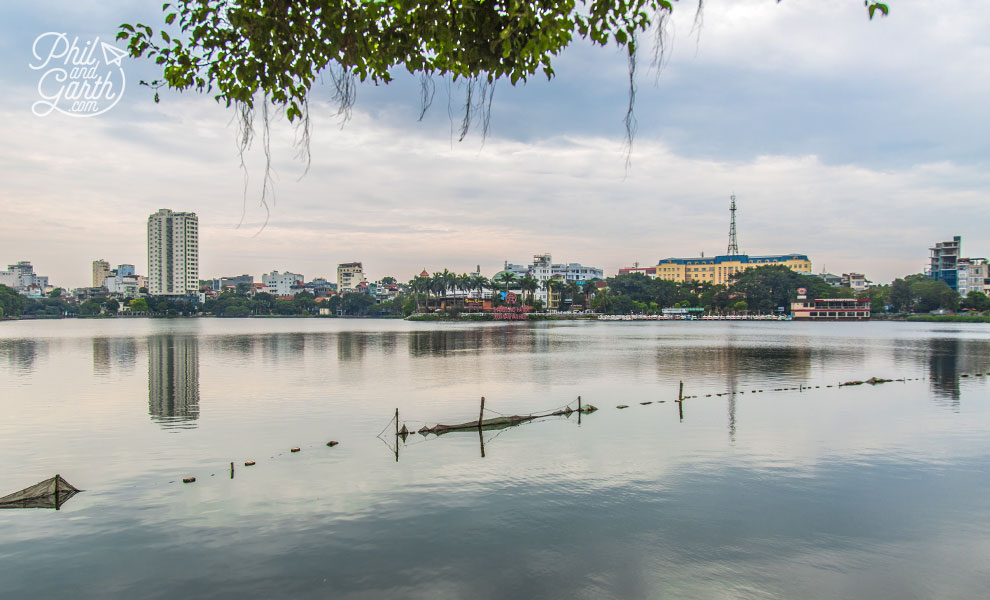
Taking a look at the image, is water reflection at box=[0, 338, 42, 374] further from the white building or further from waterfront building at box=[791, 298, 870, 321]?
the white building

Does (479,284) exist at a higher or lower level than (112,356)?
higher

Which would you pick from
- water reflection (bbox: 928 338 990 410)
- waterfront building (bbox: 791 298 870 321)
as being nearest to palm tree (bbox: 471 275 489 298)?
waterfront building (bbox: 791 298 870 321)

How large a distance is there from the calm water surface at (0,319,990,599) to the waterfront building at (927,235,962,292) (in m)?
197

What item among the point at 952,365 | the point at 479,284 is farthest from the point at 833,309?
the point at 952,365

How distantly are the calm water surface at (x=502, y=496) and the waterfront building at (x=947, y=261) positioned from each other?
196808mm

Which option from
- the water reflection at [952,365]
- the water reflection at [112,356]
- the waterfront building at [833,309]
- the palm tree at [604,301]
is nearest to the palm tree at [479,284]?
the palm tree at [604,301]

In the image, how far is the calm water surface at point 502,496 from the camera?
420 inches

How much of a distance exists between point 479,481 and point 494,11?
12.8m

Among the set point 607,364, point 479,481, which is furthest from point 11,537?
point 607,364

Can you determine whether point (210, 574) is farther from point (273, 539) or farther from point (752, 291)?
point (752, 291)

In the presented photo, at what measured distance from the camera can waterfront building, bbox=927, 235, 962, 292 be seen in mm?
188500

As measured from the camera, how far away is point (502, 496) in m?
14.9

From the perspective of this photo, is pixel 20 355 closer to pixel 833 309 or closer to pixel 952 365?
pixel 952 365

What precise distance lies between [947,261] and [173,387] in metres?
228
